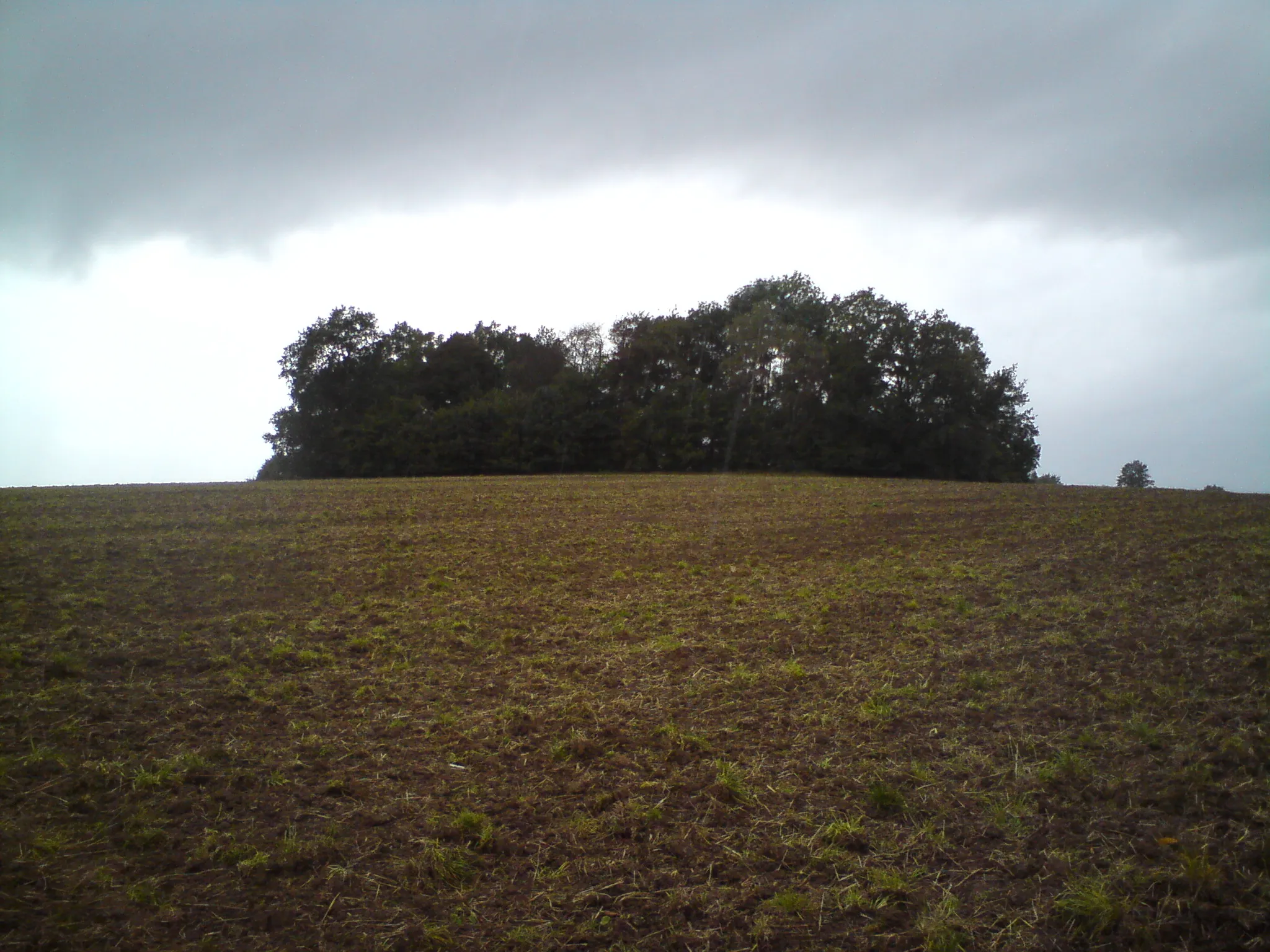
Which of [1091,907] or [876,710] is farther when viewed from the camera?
[876,710]

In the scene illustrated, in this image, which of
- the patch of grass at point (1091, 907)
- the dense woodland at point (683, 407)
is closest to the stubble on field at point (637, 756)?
the patch of grass at point (1091, 907)

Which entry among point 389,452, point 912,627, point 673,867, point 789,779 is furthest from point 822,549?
point 389,452

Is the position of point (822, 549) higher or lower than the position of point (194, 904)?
higher

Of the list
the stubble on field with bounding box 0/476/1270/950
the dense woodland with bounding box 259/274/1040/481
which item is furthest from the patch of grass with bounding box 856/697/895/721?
the dense woodland with bounding box 259/274/1040/481

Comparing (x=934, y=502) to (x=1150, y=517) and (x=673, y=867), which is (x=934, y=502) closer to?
(x=1150, y=517)

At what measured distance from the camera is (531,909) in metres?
4.03

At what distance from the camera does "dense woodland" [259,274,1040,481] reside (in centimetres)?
4294

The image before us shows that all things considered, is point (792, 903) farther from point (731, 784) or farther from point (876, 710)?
point (876, 710)

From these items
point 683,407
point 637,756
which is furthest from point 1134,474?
point 637,756

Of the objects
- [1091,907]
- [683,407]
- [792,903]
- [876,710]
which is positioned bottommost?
[792,903]

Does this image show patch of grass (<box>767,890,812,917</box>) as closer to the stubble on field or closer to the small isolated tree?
the stubble on field

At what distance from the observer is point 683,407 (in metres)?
46.8

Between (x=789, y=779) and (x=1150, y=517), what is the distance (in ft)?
50.2

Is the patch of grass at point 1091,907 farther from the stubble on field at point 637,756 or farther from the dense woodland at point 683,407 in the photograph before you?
the dense woodland at point 683,407
